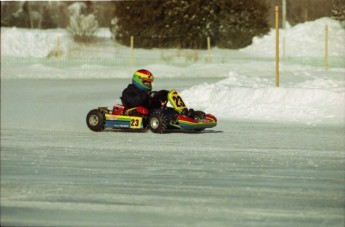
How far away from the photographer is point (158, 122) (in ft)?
41.2

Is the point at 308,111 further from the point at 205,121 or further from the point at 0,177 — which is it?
the point at 0,177

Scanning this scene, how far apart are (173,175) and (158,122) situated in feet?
13.2

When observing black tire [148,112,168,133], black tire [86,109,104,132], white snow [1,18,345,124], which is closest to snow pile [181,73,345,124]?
white snow [1,18,345,124]

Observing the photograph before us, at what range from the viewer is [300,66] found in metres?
37.1

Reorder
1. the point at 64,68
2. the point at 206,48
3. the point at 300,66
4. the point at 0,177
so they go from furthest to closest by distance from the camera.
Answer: the point at 206,48 < the point at 300,66 < the point at 64,68 < the point at 0,177

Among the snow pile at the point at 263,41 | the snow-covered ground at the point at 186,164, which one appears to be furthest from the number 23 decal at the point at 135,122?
the snow pile at the point at 263,41

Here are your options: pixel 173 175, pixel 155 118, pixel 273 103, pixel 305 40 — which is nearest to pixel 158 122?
pixel 155 118

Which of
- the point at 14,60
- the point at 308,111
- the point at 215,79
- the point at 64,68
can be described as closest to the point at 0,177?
the point at 308,111

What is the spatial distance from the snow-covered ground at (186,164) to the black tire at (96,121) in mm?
228

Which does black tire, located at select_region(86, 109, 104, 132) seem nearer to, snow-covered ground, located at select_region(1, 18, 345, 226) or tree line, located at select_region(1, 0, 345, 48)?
snow-covered ground, located at select_region(1, 18, 345, 226)

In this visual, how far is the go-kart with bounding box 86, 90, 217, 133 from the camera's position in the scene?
1255cm

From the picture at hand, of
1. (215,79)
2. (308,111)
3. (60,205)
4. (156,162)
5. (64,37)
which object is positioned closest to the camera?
(60,205)

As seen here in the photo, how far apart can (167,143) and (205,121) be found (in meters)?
1.51

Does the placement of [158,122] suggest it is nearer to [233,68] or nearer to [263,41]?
[233,68]
